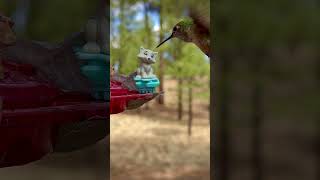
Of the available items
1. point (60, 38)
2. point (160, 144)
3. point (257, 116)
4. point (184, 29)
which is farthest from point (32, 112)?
point (160, 144)

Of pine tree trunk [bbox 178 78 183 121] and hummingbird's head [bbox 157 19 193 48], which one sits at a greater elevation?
hummingbird's head [bbox 157 19 193 48]

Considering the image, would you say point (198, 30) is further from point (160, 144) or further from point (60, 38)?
point (160, 144)

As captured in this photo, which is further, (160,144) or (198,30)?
(160,144)

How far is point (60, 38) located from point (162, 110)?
8.25 ft

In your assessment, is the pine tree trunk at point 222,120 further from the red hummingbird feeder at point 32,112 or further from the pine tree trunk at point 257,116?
the red hummingbird feeder at point 32,112

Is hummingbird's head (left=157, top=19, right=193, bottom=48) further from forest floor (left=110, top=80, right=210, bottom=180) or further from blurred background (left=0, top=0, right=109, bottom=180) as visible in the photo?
forest floor (left=110, top=80, right=210, bottom=180)

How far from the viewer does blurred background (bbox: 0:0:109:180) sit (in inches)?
91.9

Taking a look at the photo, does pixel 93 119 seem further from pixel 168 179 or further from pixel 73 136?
pixel 168 179

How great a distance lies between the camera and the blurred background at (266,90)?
2154mm

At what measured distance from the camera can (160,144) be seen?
14.3ft

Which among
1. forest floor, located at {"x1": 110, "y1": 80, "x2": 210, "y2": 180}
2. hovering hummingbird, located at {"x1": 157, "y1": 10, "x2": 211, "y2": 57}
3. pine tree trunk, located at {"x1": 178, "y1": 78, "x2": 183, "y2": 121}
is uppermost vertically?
hovering hummingbird, located at {"x1": 157, "y1": 10, "x2": 211, "y2": 57}

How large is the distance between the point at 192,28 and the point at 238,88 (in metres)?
0.43

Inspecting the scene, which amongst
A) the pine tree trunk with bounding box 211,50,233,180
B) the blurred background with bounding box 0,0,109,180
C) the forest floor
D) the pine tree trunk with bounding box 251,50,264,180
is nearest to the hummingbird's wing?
the pine tree trunk with bounding box 211,50,233,180

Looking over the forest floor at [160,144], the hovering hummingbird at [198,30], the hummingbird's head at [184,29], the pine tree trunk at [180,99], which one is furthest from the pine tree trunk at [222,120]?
the pine tree trunk at [180,99]
